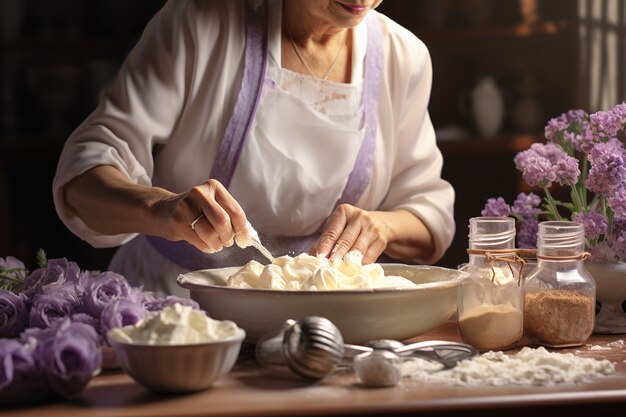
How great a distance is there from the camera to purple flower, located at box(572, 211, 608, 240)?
1.49m

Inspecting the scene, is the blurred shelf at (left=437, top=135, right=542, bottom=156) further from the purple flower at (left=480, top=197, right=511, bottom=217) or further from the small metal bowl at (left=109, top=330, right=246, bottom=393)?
the small metal bowl at (left=109, top=330, right=246, bottom=393)

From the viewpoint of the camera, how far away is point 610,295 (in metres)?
1.53

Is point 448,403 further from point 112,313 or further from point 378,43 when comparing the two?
point 378,43

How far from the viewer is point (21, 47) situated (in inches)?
153

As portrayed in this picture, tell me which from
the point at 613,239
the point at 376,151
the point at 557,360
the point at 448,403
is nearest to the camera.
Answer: the point at 448,403

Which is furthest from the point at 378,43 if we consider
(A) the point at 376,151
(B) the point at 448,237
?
(B) the point at 448,237

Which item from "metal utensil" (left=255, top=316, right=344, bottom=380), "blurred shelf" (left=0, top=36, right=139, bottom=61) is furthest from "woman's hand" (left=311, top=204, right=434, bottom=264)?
"blurred shelf" (left=0, top=36, right=139, bottom=61)

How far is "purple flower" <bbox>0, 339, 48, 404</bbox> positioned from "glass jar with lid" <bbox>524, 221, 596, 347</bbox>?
71 centimetres

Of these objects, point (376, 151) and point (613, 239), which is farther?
point (376, 151)

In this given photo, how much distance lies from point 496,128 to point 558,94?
287 mm

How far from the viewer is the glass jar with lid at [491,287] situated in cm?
136

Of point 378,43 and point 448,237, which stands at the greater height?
point 378,43

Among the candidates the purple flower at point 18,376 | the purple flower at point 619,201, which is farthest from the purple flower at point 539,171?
the purple flower at point 18,376

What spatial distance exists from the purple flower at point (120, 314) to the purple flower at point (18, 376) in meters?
0.14
